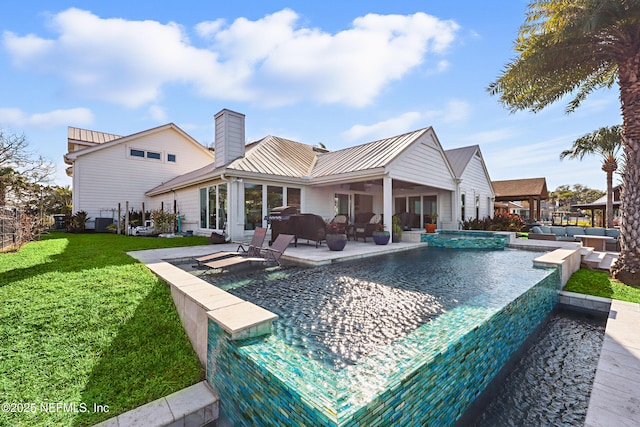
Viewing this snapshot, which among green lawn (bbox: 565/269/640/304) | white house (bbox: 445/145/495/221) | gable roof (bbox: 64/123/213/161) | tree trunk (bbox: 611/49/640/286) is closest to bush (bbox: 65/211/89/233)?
gable roof (bbox: 64/123/213/161)

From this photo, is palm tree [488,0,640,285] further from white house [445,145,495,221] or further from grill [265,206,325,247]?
white house [445,145,495,221]

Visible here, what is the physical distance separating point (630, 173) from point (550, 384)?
632 centimetres

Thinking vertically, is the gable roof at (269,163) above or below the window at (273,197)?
above

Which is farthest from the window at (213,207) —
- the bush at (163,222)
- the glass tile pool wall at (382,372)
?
the glass tile pool wall at (382,372)

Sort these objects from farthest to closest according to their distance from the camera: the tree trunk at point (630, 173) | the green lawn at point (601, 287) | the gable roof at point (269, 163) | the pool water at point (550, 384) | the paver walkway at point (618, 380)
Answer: the gable roof at point (269, 163)
the tree trunk at point (630, 173)
the green lawn at point (601, 287)
the pool water at point (550, 384)
the paver walkway at point (618, 380)

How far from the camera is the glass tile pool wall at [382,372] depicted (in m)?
1.82

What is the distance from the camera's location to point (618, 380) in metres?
2.59

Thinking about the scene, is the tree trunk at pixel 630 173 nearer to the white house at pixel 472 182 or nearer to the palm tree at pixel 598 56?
the palm tree at pixel 598 56

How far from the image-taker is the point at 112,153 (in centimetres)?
1705

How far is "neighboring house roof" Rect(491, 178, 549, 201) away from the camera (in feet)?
74.2

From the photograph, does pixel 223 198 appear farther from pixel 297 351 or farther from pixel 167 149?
pixel 167 149

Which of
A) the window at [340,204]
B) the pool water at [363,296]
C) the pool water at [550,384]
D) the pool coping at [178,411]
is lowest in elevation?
the pool water at [550,384]

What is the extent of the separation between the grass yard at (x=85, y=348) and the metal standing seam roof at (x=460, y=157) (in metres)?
16.9

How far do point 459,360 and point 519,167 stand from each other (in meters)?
31.5
